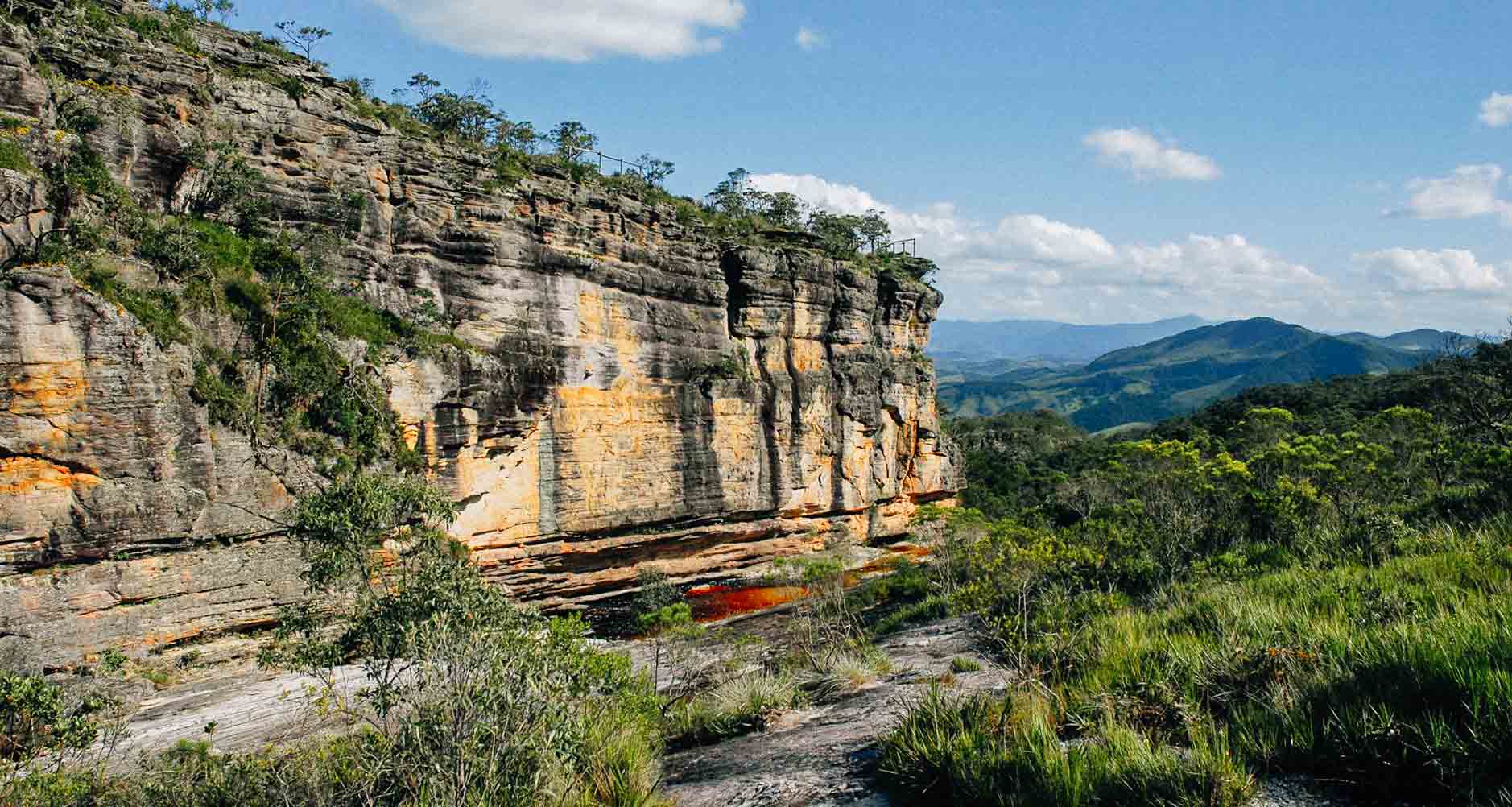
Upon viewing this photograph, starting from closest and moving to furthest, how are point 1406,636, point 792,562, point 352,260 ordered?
point 1406,636 → point 352,260 → point 792,562

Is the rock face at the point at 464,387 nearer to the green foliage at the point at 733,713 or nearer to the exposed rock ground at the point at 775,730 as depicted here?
the exposed rock ground at the point at 775,730

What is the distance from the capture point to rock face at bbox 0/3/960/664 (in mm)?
17125

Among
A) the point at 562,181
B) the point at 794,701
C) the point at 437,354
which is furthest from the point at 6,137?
the point at 794,701

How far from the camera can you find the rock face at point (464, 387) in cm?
1712

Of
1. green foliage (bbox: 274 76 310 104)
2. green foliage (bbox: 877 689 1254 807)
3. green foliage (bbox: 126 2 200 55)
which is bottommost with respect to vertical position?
green foliage (bbox: 877 689 1254 807)

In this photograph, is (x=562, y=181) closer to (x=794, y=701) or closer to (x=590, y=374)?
(x=590, y=374)

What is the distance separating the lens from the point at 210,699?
17734 millimetres

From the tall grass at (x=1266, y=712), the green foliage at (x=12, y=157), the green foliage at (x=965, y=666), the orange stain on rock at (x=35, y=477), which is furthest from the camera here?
the green foliage at (x=12, y=157)

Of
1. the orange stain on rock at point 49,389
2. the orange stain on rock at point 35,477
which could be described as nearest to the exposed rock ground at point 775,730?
the orange stain on rock at point 35,477

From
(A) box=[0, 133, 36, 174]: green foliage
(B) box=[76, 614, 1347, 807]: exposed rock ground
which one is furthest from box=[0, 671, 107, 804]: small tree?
(A) box=[0, 133, 36, 174]: green foliage

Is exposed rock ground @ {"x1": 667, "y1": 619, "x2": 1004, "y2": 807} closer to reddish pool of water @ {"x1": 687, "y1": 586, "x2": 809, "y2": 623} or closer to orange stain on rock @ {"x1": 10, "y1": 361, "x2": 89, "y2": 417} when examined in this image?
orange stain on rock @ {"x1": 10, "y1": 361, "x2": 89, "y2": 417}

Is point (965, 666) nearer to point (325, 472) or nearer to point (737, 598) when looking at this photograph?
point (325, 472)

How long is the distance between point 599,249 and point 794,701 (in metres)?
19.7

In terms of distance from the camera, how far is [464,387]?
953 inches
